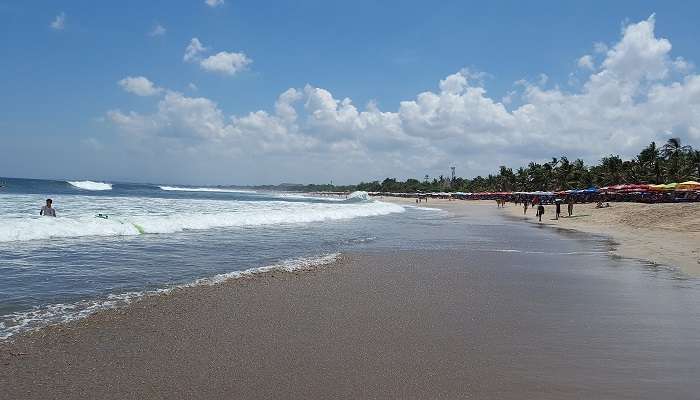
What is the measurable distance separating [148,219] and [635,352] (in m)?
20.2

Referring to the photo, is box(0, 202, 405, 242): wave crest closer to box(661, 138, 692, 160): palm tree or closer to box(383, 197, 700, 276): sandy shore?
box(383, 197, 700, 276): sandy shore

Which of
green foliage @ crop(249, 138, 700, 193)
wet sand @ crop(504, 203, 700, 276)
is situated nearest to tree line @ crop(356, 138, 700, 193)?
green foliage @ crop(249, 138, 700, 193)

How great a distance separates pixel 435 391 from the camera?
4281 mm

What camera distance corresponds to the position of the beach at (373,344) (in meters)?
4.35

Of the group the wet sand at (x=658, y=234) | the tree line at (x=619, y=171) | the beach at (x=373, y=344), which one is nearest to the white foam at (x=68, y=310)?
the beach at (x=373, y=344)

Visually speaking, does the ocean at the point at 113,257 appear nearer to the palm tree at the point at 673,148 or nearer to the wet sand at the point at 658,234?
the wet sand at the point at 658,234

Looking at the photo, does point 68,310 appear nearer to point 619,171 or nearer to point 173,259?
point 173,259

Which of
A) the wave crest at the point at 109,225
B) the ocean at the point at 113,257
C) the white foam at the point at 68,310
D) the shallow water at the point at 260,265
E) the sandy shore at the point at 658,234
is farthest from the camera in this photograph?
the wave crest at the point at 109,225

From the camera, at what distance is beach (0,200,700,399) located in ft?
14.3

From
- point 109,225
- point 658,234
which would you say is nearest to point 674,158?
point 658,234

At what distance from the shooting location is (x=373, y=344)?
562cm

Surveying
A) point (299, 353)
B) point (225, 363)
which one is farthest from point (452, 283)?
point (225, 363)

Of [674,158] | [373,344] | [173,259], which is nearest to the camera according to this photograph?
[373,344]

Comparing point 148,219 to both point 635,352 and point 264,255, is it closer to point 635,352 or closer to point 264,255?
point 264,255
